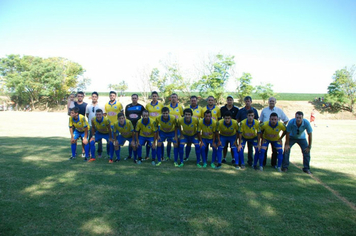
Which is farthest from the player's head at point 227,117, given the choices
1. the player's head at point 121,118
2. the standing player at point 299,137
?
the player's head at point 121,118

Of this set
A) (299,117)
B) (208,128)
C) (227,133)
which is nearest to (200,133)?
(208,128)

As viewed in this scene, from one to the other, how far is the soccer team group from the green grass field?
441mm

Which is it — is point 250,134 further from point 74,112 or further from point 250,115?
point 74,112

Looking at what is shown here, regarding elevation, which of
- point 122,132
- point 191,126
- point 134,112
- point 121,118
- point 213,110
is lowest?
point 122,132

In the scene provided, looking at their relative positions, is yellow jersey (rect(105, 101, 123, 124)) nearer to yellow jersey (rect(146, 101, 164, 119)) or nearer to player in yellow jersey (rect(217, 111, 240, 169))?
yellow jersey (rect(146, 101, 164, 119))

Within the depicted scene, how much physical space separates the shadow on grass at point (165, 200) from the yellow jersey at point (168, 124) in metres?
1.15

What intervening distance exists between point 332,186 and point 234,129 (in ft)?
8.39

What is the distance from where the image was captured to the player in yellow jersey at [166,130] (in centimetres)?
657

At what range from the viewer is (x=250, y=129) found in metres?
6.36

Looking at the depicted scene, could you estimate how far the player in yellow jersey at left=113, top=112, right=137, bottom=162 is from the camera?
6734 millimetres

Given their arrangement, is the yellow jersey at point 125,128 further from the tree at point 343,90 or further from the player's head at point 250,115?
the tree at point 343,90

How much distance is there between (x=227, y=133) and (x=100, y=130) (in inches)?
149

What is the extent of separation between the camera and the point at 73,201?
391 cm

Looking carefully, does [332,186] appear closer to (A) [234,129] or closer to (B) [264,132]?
(B) [264,132]
